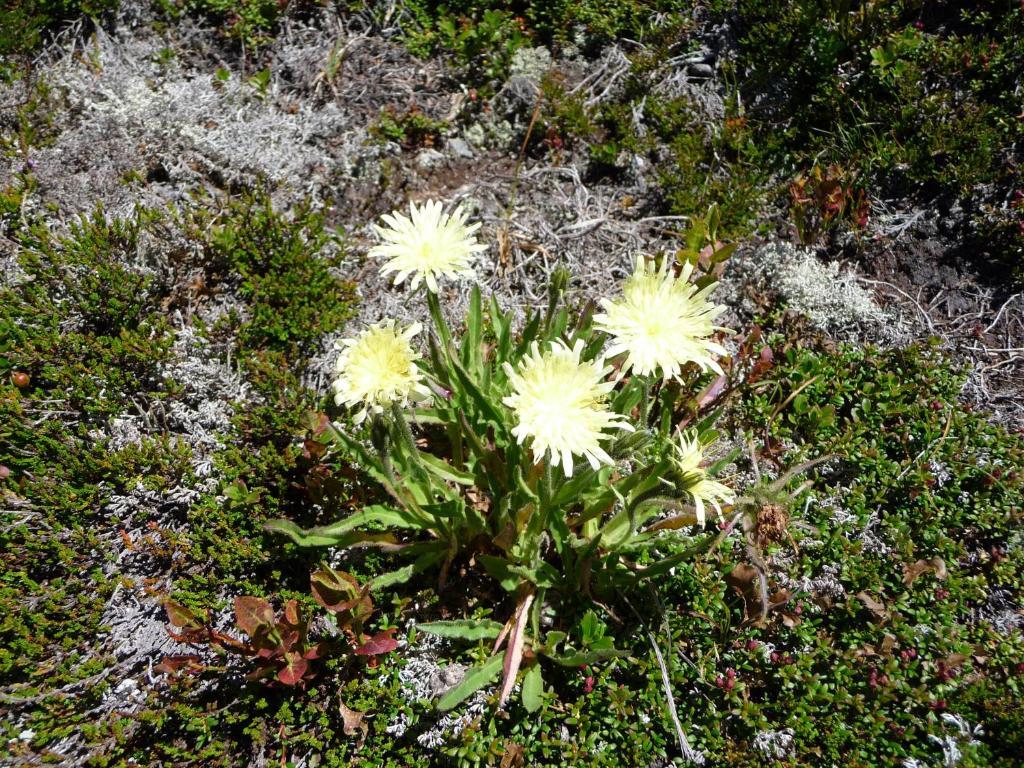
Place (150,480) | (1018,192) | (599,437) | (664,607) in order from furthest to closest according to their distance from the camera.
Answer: (1018,192) < (150,480) < (664,607) < (599,437)

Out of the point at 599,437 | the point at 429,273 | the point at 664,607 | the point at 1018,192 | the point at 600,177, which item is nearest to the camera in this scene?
the point at 599,437

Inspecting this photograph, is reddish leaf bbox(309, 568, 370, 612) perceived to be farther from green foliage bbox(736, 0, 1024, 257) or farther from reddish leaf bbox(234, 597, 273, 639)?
green foliage bbox(736, 0, 1024, 257)

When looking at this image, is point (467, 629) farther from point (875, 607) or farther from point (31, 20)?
point (31, 20)

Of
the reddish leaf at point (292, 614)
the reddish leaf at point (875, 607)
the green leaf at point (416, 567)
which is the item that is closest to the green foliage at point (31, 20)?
the reddish leaf at point (292, 614)

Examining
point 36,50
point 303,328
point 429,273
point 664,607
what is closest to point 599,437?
point 429,273

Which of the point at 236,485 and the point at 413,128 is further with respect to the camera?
the point at 413,128

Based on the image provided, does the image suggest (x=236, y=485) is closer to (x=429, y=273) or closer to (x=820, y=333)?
(x=429, y=273)
